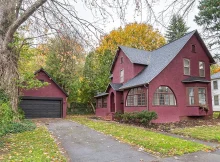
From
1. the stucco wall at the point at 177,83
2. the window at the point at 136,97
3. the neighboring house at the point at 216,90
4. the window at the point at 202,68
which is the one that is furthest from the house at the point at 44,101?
the neighboring house at the point at 216,90

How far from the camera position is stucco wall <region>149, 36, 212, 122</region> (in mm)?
16188

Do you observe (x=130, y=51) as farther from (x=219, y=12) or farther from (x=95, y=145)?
(x=95, y=145)

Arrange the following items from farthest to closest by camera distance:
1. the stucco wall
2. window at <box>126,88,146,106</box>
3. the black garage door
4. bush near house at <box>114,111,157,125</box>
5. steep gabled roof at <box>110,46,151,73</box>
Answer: the black garage door
steep gabled roof at <box>110,46,151,73</box>
window at <box>126,88,146,106</box>
the stucco wall
bush near house at <box>114,111,157,125</box>

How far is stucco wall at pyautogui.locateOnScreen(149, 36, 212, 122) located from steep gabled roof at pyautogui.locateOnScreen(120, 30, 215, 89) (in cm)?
38

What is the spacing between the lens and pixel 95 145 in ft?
Result: 26.7

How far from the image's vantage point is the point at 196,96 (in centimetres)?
1739

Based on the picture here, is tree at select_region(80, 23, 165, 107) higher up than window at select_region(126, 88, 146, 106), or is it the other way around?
tree at select_region(80, 23, 165, 107)

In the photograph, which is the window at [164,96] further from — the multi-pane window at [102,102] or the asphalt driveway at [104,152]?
the multi-pane window at [102,102]

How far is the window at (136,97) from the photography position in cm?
1677

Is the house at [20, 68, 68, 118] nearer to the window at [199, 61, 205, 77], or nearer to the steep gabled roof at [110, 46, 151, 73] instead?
the steep gabled roof at [110, 46, 151, 73]

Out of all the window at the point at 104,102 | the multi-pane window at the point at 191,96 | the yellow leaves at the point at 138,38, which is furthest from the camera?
the yellow leaves at the point at 138,38

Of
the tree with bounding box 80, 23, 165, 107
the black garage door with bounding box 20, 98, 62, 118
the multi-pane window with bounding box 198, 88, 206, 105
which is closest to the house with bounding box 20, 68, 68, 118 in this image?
the black garage door with bounding box 20, 98, 62, 118

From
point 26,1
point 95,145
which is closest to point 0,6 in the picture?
point 26,1

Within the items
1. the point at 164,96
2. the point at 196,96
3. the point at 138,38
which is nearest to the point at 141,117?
A: the point at 164,96
